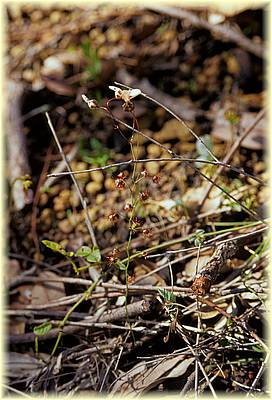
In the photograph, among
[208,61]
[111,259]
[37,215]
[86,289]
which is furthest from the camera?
[208,61]

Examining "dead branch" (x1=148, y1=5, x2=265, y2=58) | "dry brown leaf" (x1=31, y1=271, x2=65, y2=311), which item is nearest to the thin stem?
"dry brown leaf" (x1=31, y1=271, x2=65, y2=311)

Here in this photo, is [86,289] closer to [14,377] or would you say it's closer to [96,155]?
[14,377]

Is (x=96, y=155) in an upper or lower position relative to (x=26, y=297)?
upper

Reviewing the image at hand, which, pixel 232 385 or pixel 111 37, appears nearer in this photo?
pixel 232 385

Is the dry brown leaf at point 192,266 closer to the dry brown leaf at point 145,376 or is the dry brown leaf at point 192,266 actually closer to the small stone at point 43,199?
the dry brown leaf at point 145,376

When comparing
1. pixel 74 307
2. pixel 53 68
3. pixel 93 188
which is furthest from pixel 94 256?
pixel 53 68

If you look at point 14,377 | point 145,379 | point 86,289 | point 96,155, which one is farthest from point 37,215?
point 145,379
